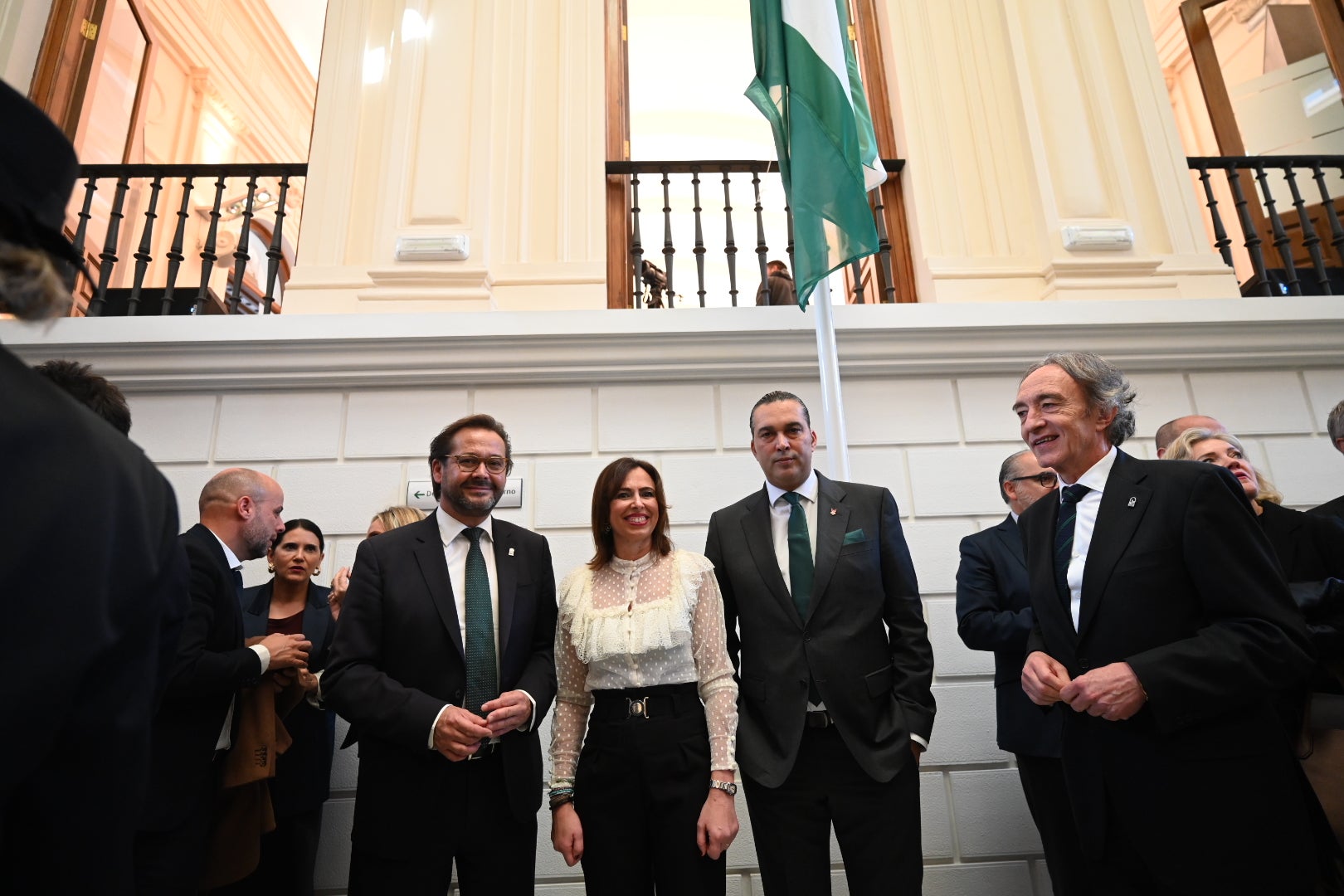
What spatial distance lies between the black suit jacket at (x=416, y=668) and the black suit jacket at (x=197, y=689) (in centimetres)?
32

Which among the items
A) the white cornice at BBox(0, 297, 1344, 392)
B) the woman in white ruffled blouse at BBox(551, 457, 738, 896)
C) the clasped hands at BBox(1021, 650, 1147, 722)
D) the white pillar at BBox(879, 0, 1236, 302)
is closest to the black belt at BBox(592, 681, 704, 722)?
the woman in white ruffled blouse at BBox(551, 457, 738, 896)

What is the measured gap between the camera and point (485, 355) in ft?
11.8

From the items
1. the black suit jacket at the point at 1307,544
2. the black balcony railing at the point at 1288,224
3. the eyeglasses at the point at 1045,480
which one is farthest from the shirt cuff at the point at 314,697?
the black balcony railing at the point at 1288,224

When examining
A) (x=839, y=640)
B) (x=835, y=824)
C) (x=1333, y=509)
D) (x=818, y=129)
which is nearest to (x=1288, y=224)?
(x=1333, y=509)

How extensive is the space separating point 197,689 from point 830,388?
247 centimetres

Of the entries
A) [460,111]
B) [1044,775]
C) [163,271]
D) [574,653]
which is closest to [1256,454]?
[1044,775]

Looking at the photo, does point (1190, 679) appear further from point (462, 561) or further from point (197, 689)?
point (197, 689)

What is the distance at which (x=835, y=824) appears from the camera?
79.1 inches

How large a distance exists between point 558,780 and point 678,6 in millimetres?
10126

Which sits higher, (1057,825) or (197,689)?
(197,689)

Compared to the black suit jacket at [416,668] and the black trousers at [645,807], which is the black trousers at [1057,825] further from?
the black suit jacket at [416,668]

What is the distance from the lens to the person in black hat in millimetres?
696

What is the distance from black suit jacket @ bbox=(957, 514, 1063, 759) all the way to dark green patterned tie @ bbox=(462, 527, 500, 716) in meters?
1.55

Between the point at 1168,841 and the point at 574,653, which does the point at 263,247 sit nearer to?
the point at 574,653
